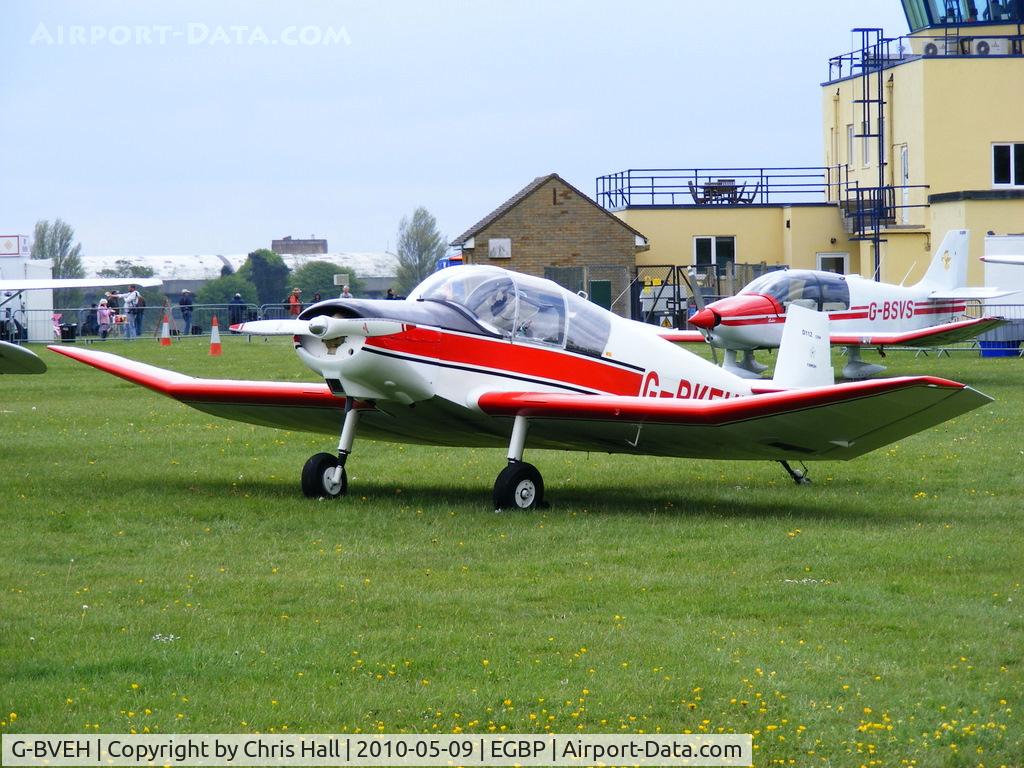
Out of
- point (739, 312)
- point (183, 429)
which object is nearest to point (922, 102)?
point (739, 312)

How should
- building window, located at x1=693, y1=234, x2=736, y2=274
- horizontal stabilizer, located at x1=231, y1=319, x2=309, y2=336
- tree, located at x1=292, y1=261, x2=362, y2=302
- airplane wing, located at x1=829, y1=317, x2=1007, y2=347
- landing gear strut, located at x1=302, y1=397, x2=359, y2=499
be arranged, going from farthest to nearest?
tree, located at x1=292, y1=261, x2=362, y2=302 → building window, located at x1=693, y1=234, x2=736, y2=274 → airplane wing, located at x1=829, y1=317, x2=1007, y2=347 → landing gear strut, located at x1=302, y1=397, x2=359, y2=499 → horizontal stabilizer, located at x1=231, y1=319, x2=309, y2=336

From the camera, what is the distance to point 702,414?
37.4ft

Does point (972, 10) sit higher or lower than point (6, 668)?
higher

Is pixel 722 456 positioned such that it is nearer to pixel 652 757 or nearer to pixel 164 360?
pixel 652 757

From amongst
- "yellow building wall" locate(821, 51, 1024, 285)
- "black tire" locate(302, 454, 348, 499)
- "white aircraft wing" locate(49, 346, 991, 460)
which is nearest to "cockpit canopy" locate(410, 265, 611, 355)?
"white aircraft wing" locate(49, 346, 991, 460)

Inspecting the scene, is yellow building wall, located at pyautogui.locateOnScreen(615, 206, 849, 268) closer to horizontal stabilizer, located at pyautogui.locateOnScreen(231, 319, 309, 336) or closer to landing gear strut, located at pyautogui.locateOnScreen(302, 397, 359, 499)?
landing gear strut, located at pyautogui.locateOnScreen(302, 397, 359, 499)

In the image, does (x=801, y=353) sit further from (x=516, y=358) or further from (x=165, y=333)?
(x=165, y=333)

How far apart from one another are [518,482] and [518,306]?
59.8 inches

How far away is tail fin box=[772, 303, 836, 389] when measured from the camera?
529 inches

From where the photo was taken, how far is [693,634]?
304 inches

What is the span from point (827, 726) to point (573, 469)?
9.15 m

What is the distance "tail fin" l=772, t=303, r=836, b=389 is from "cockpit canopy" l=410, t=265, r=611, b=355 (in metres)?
1.73

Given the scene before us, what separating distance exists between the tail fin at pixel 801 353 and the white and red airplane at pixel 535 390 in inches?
0.5

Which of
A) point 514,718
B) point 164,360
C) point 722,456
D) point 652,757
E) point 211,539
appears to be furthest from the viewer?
point 164,360
